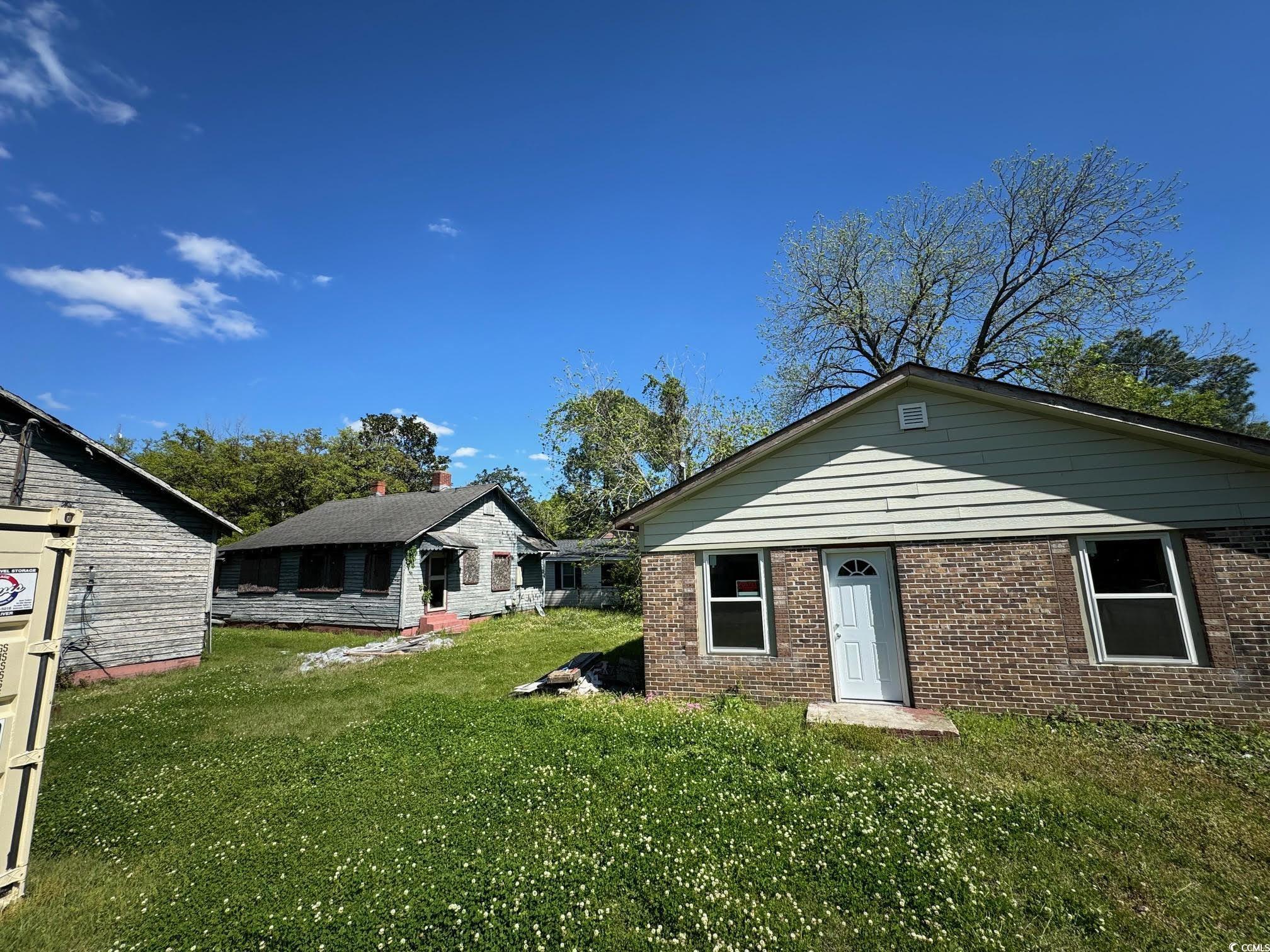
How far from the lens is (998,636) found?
7.05m

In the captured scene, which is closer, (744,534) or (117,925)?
(117,925)

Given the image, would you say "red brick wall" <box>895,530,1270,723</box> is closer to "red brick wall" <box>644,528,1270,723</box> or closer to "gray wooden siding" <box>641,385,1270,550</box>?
"red brick wall" <box>644,528,1270,723</box>

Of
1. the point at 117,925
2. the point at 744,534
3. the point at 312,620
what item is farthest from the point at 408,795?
the point at 312,620

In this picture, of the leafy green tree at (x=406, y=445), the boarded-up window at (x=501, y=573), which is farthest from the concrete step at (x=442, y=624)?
the leafy green tree at (x=406, y=445)

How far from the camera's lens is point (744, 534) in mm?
8352

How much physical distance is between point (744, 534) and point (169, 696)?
11.5 metres

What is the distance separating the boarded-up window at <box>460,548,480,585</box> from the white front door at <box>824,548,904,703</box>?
615 inches

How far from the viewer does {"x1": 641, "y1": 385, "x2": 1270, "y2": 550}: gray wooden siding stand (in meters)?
6.65

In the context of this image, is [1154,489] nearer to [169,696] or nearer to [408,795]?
[408,795]

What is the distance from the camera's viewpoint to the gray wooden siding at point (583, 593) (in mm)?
28062

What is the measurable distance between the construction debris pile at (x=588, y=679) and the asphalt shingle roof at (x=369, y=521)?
9913 mm

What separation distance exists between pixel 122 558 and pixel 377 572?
23.1ft

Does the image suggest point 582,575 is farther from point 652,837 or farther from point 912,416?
point 652,837

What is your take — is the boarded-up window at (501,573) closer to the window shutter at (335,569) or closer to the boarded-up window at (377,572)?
the boarded-up window at (377,572)
